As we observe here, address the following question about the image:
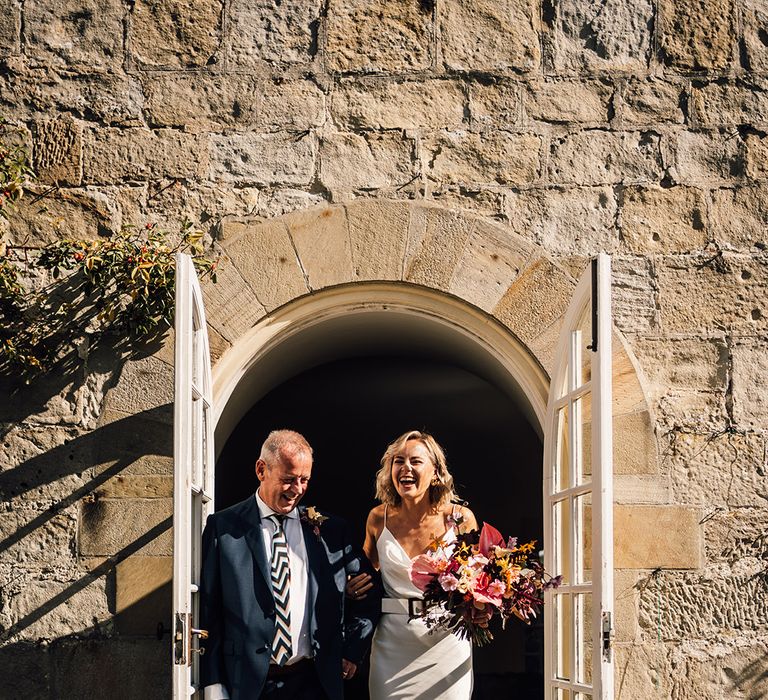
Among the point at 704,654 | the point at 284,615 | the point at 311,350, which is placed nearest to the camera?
the point at 284,615

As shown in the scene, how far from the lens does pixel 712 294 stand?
4887mm

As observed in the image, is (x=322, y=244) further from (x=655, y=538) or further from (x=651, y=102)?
(x=655, y=538)

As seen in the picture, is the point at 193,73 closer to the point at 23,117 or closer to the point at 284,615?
the point at 23,117

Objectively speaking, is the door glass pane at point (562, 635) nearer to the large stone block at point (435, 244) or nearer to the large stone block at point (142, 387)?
the large stone block at point (435, 244)

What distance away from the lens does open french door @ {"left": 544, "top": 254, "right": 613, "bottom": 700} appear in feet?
12.9

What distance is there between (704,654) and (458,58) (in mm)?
2563

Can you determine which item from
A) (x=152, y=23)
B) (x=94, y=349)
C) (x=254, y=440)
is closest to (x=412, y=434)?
(x=94, y=349)

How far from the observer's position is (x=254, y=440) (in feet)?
30.1

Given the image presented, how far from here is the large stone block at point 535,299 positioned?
4805mm

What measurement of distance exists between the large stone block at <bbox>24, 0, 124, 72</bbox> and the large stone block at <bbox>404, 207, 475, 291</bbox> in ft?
4.60

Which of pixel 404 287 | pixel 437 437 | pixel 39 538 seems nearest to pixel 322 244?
pixel 404 287

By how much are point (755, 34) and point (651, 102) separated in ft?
1.79

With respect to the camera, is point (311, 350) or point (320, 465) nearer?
point (311, 350)

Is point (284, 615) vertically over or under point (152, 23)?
under
